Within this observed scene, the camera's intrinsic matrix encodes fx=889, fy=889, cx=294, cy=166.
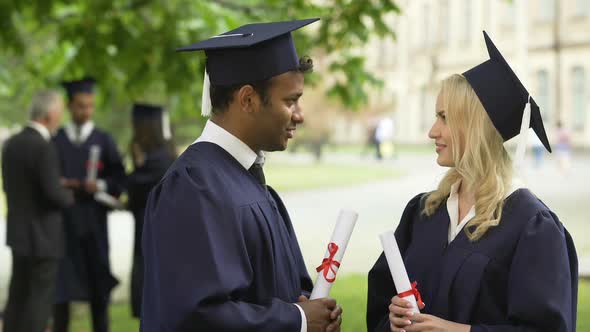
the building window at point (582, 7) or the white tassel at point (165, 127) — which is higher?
the building window at point (582, 7)

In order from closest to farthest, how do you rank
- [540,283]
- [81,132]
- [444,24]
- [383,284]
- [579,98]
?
1. [540,283]
2. [383,284]
3. [81,132]
4. [579,98]
5. [444,24]

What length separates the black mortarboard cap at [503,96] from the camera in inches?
112

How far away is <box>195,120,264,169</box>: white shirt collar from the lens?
2.73m

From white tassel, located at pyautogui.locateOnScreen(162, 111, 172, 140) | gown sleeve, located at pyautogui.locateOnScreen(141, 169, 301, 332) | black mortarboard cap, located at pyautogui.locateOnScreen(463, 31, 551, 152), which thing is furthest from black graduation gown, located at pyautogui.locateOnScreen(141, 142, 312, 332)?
white tassel, located at pyautogui.locateOnScreen(162, 111, 172, 140)

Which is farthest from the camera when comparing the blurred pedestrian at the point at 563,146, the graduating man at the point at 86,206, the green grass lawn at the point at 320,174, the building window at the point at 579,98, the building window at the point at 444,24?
the building window at the point at 444,24

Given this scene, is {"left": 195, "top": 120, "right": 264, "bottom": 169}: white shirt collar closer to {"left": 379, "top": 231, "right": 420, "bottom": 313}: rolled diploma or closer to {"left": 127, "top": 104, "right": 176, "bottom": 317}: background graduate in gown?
{"left": 379, "top": 231, "right": 420, "bottom": 313}: rolled diploma

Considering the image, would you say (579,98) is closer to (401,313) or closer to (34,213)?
(34,213)

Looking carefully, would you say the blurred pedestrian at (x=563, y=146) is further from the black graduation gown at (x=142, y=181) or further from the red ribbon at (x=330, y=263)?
the red ribbon at (x=330, y=263)

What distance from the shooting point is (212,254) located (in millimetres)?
2486

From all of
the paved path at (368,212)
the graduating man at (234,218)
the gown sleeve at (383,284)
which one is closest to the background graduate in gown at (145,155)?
the gown sleeve at (383,284)

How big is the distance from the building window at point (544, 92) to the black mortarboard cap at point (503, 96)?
33.8 m

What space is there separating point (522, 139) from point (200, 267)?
1.13m

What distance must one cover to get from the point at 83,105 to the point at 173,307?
4.36 m

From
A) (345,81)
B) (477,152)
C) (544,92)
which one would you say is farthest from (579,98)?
(477,152)
